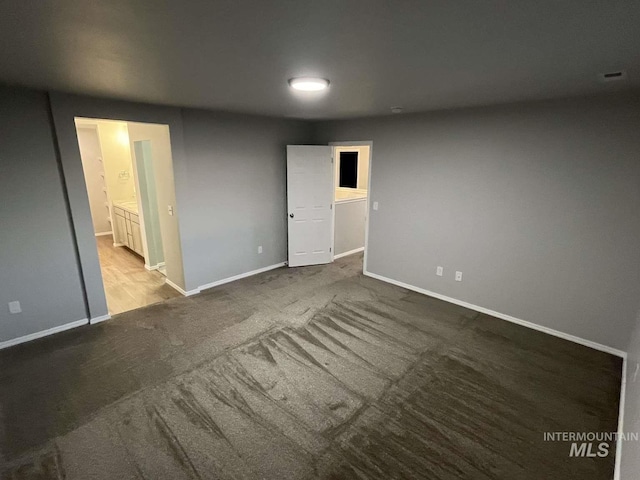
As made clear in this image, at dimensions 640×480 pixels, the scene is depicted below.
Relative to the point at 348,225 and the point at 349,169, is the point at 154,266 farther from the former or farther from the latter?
the point at 349,169

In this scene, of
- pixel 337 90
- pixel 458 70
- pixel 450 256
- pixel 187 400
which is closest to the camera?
pixel 458 70

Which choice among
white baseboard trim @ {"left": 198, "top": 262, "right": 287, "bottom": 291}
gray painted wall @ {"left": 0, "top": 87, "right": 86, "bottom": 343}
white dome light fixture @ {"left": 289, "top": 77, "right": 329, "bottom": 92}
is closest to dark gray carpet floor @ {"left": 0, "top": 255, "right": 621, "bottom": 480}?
gray painted wall @ {"left": 0, "top": 87, "right": 86, "bottom": 343}

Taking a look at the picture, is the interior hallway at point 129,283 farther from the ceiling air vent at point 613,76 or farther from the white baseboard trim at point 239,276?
the ceiling air vent at point 613,76

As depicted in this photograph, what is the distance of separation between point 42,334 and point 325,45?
149 inches

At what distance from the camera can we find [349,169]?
295 inches

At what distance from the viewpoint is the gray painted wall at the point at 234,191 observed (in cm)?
402

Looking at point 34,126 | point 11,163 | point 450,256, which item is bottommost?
point 450,256

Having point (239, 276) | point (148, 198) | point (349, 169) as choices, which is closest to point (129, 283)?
point (148, 198)

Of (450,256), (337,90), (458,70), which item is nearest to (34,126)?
(337,90)

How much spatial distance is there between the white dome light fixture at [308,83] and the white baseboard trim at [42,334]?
3.29 meters

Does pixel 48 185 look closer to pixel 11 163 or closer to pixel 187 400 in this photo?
pixel 11 163

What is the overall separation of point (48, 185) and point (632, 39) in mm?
4368

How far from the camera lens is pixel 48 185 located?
117 inches

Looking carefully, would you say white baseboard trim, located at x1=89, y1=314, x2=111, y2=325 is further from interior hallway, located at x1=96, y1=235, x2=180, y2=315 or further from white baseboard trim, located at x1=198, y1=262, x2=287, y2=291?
white baseboard trim, located at x1=198, y1=262, x2=287, y2=291
